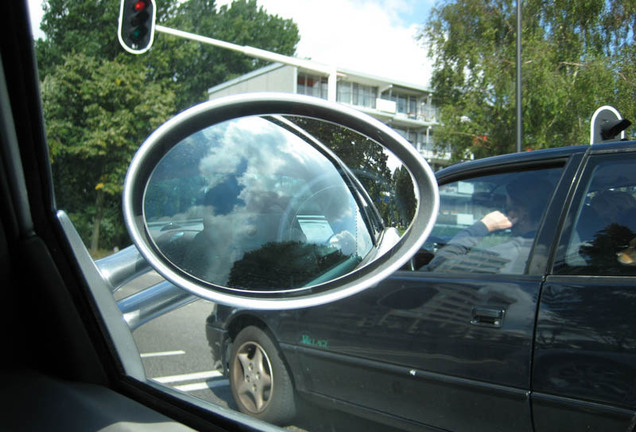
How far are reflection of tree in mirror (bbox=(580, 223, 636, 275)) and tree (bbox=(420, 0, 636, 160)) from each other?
1.10 ft

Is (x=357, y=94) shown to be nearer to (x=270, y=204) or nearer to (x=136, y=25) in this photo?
(x=270, y=204)

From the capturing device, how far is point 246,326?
195cm

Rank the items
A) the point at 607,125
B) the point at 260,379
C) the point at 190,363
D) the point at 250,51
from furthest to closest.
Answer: the point at 250,51 < the point at 190,363 < the point at 260,379 < the point at 607,125

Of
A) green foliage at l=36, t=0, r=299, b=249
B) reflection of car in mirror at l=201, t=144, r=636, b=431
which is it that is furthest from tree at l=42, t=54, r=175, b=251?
reflection of car in mirror at l=201, t=144, r=636, b=431

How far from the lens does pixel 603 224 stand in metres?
1.78

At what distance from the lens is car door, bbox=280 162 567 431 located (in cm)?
172

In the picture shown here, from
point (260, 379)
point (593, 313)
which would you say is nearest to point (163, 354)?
point (260, 379)

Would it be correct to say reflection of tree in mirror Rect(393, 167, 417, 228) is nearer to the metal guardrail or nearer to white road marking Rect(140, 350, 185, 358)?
the metal guardrail

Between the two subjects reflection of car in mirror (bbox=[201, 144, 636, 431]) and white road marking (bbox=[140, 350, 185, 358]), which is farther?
white road marking (bbox=[140, 350, 185, 358])

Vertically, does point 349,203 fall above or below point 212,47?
below

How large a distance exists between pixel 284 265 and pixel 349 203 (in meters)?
0.19

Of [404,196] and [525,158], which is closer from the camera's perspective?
[404,196]

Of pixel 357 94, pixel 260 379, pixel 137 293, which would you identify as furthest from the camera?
pixel 260 379

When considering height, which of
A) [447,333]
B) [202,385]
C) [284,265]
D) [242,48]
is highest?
[242,48]
